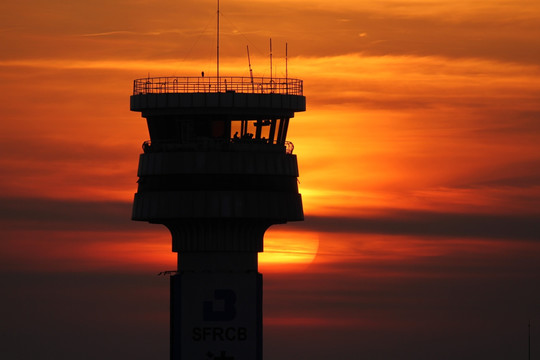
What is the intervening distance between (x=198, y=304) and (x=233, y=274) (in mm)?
3439

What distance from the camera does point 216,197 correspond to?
11744 cm

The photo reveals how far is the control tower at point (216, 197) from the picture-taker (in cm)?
11756

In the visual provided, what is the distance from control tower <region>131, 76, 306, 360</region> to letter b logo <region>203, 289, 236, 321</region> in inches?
2.9

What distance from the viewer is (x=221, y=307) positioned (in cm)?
11931

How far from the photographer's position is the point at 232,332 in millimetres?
118750

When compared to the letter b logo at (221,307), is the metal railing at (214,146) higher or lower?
higher

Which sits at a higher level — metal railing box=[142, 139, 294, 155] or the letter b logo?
metal railing box=[142, 139, 294, 155]

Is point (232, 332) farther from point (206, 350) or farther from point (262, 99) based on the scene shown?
point (262, 99)

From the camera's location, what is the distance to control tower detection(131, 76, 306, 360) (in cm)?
11756

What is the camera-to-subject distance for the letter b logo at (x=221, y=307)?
4688 inches

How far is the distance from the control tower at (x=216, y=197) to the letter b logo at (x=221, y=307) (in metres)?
0.07

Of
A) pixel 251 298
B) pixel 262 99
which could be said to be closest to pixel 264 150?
pixel 262 99

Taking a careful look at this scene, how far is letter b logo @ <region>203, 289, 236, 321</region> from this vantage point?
391 feet

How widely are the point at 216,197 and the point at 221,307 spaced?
27.8ft
